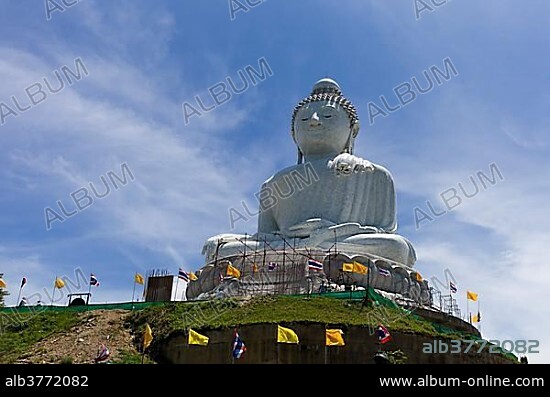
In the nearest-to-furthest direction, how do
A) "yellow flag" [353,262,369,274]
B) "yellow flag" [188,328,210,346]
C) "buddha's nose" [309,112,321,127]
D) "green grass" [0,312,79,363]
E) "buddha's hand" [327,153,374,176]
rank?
"yellow flag" [188,328,210,346], "green grass" [0,312,79,363], "yellow flag" [353,262,369,274], "buddha's hand" [327,153,374,176], "buddha's nose" [309,112,321,127]

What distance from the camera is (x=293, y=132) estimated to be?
2819cm

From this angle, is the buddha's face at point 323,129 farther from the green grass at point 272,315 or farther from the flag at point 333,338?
the flag at point 333,338

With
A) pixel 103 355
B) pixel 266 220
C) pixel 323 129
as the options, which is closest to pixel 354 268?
pixel 103 355

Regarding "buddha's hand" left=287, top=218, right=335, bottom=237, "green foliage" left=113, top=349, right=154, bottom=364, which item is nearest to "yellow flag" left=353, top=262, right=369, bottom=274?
"buddha's hand" left=287, top=218, right=335, bottom=237

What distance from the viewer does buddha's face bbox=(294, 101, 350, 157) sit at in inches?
1052

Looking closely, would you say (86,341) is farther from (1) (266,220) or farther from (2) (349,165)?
(2) (349,165)

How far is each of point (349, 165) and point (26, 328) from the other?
1257 cm

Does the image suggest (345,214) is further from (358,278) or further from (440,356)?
(440,356)

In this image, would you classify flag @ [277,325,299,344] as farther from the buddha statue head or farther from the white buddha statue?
the buddha statue head

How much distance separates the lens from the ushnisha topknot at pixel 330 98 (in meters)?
27.3

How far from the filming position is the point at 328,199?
24797mm

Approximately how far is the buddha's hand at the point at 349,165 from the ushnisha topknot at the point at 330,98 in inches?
83.8
